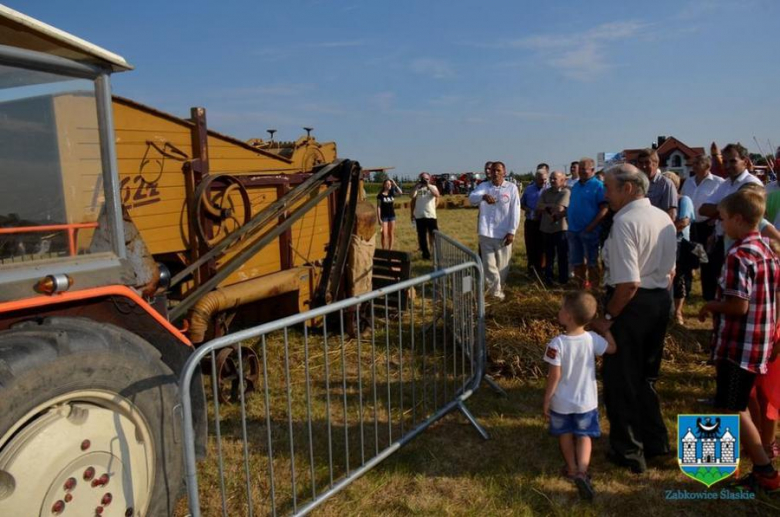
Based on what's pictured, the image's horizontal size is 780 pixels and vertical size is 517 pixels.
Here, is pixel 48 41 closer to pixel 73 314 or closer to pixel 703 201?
pixel 73 314

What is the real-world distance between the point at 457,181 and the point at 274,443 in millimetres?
44395

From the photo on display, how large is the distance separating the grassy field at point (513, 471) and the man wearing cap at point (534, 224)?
438cm

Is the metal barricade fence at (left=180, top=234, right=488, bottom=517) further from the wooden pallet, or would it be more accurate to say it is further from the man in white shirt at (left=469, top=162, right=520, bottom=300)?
the man in white shirt at (left=469, top=162, right=520, bottom=300)

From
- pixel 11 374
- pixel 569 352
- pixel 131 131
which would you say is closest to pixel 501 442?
pixel 569 352

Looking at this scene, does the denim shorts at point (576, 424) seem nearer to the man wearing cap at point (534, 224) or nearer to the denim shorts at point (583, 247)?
the denim shorts at point (583, 247)

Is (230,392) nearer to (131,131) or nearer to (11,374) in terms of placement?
(131,131)

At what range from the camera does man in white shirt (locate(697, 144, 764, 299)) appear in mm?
5750

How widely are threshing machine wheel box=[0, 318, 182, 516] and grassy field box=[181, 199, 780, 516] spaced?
0.91 m

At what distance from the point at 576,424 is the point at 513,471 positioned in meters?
0.55

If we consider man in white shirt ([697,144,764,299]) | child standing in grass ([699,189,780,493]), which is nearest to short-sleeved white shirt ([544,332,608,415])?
child standing in grass ([699,189,780,493])

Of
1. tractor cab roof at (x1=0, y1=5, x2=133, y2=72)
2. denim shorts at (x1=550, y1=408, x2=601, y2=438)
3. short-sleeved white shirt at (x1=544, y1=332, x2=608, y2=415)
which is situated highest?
tractor cab roof at (x1=0, y1=5, x2=133, y2=72)

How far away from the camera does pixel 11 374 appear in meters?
1.86

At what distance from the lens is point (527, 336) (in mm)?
5270

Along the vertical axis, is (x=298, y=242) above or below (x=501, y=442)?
above
